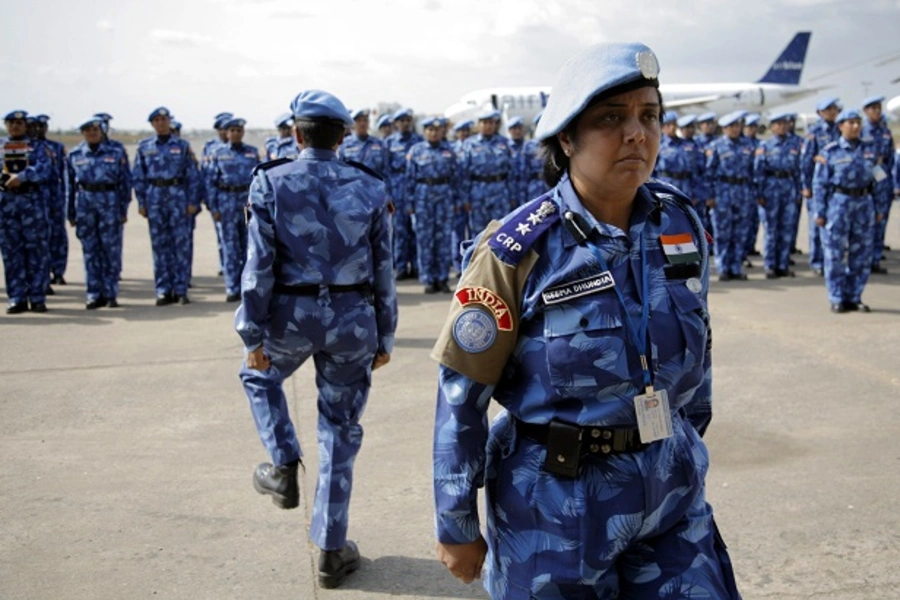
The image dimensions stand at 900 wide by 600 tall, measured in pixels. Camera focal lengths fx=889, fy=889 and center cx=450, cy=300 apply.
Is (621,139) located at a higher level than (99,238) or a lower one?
higher

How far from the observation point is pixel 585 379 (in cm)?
184

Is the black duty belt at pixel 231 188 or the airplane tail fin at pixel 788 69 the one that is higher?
the airplane tail fin at pixel 788 69

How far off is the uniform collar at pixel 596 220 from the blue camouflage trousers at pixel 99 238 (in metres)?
8.57

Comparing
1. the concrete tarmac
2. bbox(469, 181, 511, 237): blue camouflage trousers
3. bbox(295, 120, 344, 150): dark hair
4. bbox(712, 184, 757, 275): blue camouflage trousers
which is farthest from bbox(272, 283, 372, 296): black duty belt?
bbox(712, 184, 757, 275): blue camouflage trousers

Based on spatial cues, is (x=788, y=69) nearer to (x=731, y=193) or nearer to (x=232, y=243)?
(x=731, y=193)

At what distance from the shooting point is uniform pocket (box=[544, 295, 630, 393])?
72.6 inches

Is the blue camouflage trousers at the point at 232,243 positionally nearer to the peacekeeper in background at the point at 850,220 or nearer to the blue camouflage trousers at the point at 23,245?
the blue camouflage trousers at the point at 23,245

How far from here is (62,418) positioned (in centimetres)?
579

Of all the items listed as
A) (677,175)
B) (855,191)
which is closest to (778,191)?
(677,175)

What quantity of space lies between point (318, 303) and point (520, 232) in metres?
1.77

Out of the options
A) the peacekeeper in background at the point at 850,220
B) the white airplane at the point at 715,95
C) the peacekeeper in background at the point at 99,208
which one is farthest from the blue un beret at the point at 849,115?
the white airplane at the point at 715,95

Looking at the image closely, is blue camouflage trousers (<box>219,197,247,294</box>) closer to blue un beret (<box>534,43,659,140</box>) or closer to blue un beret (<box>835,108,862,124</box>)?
blue un beret (<box>835,108,862,124</box>)

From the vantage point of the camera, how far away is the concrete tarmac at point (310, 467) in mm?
3605

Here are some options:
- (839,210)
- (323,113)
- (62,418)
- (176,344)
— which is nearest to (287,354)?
(323,113)
